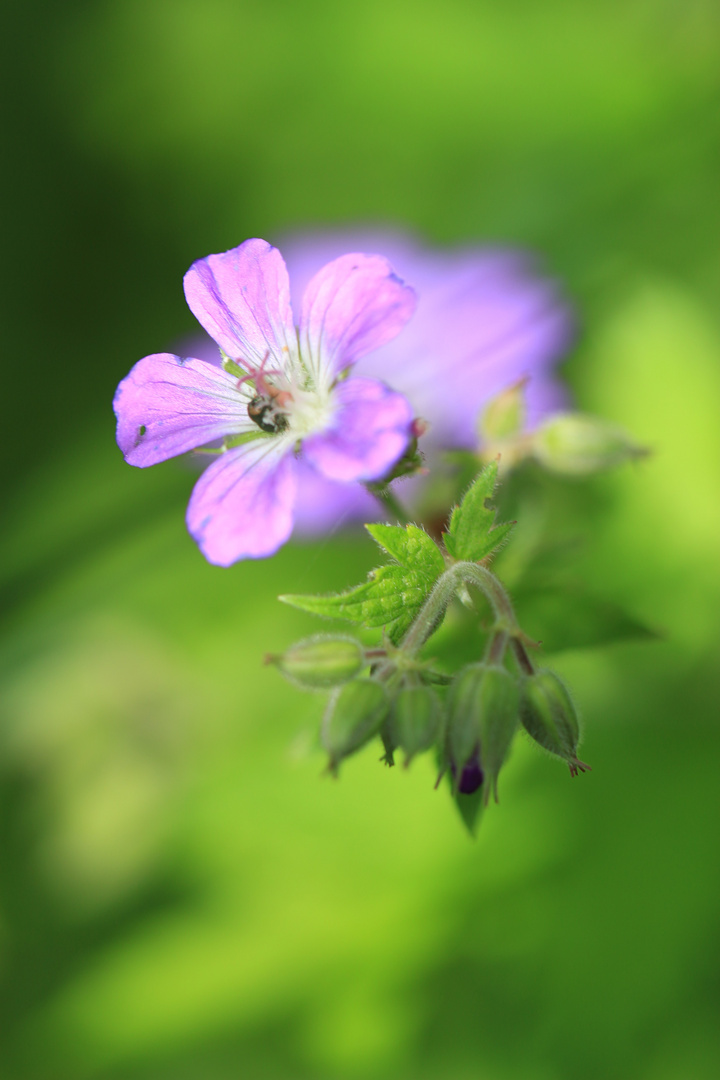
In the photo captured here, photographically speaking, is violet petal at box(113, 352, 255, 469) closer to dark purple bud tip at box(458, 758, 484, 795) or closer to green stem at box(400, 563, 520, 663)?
green stem at box(400, 563, 520, 663)

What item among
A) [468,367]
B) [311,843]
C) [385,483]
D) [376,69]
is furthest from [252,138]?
[385,483]

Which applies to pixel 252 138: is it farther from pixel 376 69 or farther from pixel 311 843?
pixel 311 843

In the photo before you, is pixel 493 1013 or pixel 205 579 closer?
pixel 493 1013

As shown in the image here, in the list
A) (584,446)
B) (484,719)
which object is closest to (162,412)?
(484,719)

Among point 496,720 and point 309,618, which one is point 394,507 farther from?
point 309,618

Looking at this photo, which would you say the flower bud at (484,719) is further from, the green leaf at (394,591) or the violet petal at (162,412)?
the violet petal at (162,412)

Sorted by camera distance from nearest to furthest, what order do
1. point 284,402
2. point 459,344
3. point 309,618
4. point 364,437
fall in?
point 364,437 → point 284,402 → point 459,344 → point 309,618

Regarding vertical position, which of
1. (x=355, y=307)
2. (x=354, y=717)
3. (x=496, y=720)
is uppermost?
(x=355, y=307)
